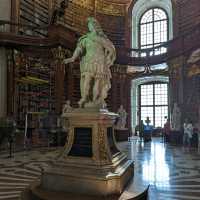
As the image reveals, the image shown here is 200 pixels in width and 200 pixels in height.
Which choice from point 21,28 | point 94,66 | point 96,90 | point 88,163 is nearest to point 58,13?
point 21,28

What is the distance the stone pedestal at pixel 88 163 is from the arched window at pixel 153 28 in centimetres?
1817

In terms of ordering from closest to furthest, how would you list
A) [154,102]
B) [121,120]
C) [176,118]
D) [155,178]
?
[155,178]
[176,118]
[121,120]
[154,102]

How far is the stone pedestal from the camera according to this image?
191 inches

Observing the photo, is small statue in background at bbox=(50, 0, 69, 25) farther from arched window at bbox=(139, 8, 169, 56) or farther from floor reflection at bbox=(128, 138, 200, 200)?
floor reflection at bbox=(128, 138, 200, 200)

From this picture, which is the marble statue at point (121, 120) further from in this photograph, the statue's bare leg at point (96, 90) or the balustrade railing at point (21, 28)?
the statue's bare leg at point (96, 90)

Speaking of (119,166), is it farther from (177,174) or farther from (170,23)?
(170,23)

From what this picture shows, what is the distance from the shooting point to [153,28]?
23.5 m

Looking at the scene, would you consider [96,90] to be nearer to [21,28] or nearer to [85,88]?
[85,88]

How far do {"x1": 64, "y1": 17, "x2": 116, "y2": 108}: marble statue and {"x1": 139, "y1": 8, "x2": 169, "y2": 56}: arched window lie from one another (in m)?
17.4

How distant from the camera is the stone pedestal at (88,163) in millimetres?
4840

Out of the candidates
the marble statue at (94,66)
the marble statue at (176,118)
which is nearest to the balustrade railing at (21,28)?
the marble statue at (176,118)

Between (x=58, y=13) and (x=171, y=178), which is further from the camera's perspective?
(x=58, y=13)

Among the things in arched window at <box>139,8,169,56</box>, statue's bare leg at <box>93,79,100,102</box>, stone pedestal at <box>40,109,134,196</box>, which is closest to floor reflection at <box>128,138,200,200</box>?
stone pedestal at <box>40,109,134,196</box>

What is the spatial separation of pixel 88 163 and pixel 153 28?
19.9 meters
